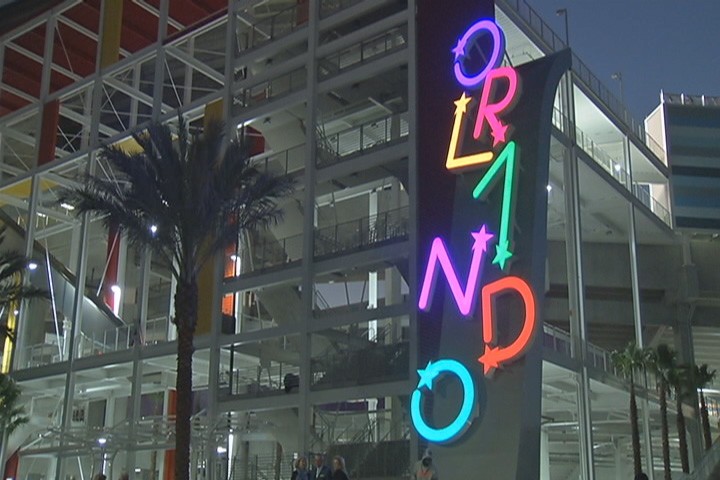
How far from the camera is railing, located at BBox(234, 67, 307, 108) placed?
126 ft

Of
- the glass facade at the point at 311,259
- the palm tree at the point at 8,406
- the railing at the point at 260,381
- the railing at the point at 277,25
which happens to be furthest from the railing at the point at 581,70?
the palm tree at the point at 8,406

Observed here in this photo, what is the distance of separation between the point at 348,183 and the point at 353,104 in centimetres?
343

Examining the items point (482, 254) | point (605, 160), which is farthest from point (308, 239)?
point (605, 160)

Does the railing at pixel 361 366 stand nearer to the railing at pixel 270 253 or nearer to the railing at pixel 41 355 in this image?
the railing at pixel 270 253

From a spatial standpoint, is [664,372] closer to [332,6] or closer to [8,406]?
[332,6]

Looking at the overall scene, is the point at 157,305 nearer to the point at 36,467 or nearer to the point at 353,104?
the point at 36,467

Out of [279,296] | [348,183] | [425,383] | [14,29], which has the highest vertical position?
[14,29]

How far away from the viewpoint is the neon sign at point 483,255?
27.6 metres

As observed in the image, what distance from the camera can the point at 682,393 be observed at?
4788 cm

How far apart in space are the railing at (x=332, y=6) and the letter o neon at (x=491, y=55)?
5712 mm

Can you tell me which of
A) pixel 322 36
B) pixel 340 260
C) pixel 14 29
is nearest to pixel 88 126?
pixel 14 29

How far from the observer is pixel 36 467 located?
58156 mm

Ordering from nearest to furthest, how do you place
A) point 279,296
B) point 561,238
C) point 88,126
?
point 279,296, point 88,126, point 561,238

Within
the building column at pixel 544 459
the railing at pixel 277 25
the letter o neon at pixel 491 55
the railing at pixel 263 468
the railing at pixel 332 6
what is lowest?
the railing at pixel 263 468
